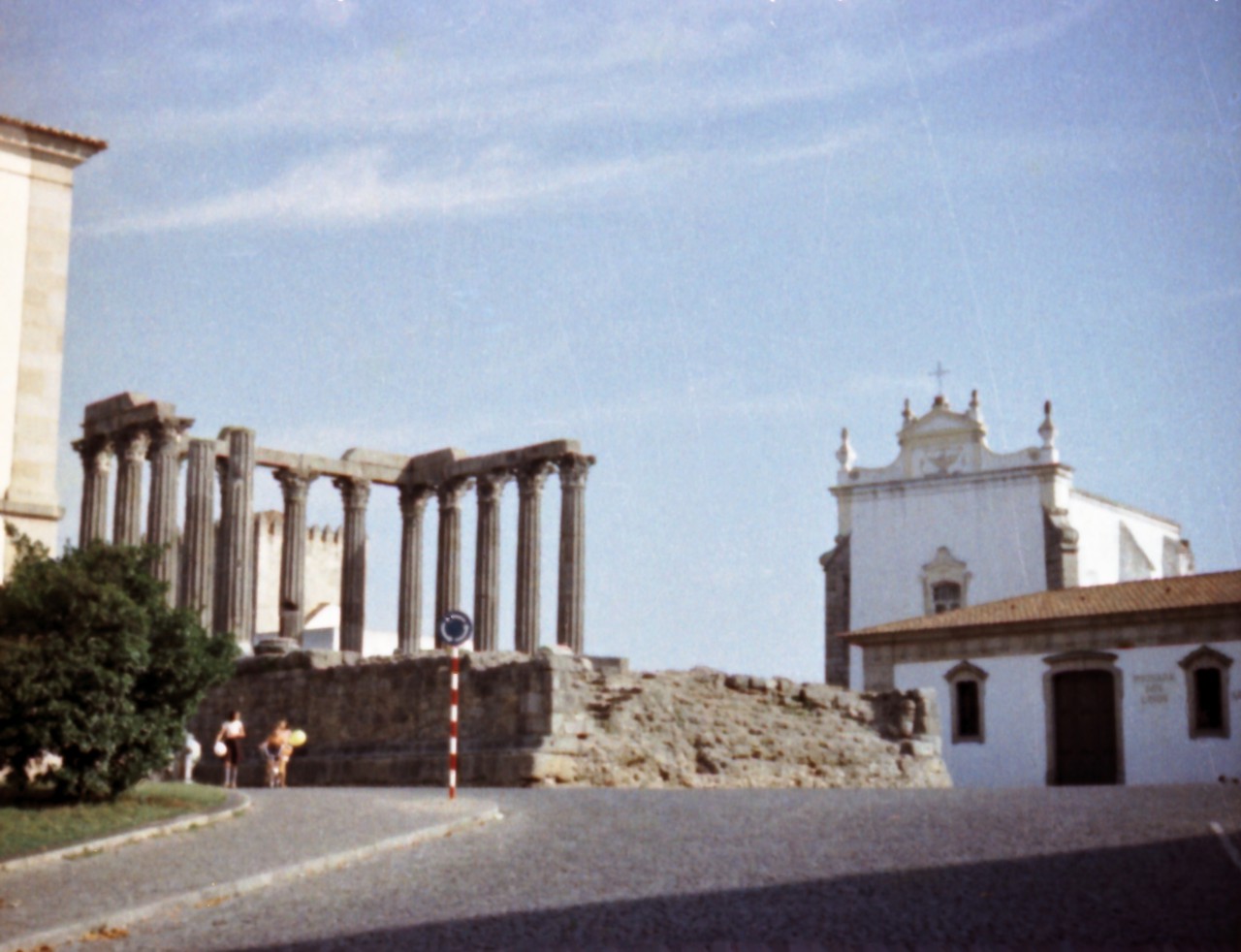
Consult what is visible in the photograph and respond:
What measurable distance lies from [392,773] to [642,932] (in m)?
15.7

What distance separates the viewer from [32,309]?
23.0 m

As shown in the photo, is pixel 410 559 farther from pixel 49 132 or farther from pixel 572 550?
pixel 49 132

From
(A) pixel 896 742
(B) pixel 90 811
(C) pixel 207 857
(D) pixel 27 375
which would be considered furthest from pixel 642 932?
(A) pixel 896 742

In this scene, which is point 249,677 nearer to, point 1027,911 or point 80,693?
point 80,693

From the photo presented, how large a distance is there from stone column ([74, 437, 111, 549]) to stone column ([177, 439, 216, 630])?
6.81 feet

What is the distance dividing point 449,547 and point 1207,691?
1653 cm

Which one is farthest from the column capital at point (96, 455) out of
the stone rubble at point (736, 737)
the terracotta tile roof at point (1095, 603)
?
the terracotta tile roof at point (1095, 603)

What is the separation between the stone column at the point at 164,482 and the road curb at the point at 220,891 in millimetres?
22502

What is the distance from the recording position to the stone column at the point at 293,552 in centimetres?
3984

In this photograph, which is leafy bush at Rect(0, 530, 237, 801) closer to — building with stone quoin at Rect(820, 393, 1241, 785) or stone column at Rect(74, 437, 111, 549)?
stone column at Rect(74, 437, 111, 549)

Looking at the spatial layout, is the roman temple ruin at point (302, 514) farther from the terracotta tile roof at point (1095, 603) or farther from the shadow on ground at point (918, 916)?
the shadow on ground at point (918, 916)

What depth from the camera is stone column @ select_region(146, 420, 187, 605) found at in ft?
123

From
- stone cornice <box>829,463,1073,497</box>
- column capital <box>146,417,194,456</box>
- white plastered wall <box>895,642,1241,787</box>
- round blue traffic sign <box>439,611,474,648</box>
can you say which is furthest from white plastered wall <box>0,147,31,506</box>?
stone cornice <box>829,463,1073,497</box>

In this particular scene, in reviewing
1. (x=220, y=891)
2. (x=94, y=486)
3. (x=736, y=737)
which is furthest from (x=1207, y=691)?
(x=220, y=891)
